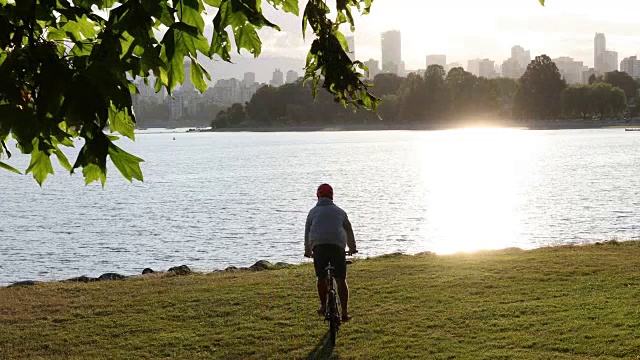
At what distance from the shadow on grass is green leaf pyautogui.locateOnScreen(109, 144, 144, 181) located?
731 centimetres

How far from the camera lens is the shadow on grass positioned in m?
9.84

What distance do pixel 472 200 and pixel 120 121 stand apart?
176 ft

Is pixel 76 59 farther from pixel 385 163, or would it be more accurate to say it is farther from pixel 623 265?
pixel 385 163

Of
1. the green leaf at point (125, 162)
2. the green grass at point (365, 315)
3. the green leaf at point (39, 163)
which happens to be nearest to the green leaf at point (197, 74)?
the green leaf at point (125, 162)

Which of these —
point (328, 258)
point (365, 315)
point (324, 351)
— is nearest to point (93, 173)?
point (328, 258)

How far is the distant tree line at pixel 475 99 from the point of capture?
6058 inches

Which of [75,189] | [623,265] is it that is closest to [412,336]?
[623,265]

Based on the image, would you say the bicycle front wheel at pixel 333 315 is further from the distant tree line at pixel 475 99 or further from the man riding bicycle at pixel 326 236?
the distant tree line at pixel 475 99

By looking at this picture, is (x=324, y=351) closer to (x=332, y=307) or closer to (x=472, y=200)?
(x=332, y=307)

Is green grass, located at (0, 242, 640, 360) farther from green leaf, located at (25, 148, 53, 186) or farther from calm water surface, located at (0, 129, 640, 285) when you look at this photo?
calm water surface, located at (0, 129, 640, 285)

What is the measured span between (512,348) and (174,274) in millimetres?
10613

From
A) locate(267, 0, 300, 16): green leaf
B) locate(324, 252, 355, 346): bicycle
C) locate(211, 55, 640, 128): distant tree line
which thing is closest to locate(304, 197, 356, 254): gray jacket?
locate(324, 252, 355, 346): bicycle

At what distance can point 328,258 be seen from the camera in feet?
31.9

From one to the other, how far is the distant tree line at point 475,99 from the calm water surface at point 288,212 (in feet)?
218
